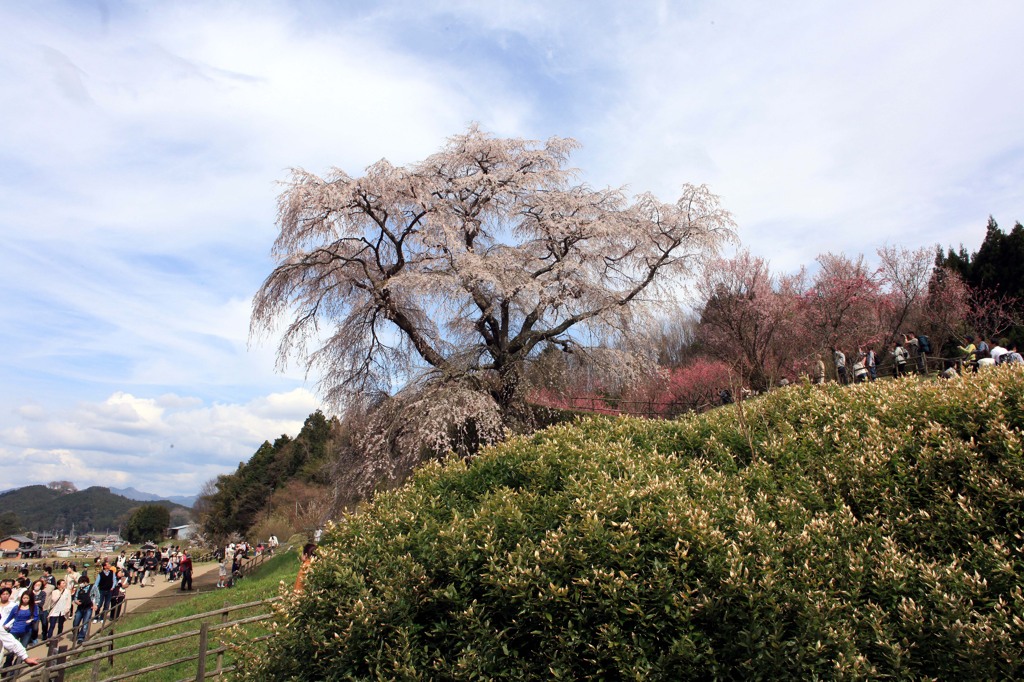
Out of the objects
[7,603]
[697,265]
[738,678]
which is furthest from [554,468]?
[697,265]

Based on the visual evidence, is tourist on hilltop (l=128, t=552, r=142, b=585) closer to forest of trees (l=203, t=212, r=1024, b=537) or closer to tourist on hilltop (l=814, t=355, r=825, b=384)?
forest of trees (l=203, t=212, r=1024, b=537)

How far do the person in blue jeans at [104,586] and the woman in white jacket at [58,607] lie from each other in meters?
1.75

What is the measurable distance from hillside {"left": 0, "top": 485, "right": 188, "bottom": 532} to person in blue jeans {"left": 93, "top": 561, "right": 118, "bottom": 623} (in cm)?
16187

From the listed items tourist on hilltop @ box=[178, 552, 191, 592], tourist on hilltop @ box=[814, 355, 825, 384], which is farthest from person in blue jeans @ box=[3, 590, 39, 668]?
tourist on hilltop @ box=[814, 355, 825, 384]

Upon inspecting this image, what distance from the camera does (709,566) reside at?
3.44m

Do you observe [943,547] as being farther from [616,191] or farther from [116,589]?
[116,589]

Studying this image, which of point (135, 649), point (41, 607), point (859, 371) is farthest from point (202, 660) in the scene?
point (859, 371)

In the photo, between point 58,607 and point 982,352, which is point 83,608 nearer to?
point 58,607

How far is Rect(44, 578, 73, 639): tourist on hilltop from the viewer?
11.6m

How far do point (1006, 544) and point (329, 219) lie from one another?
14.5 m

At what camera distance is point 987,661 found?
124 inches

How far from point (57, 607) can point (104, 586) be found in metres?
2.80

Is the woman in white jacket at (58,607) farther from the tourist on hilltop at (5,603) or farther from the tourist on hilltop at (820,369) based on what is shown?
the tourist on hilltop at (820,369)

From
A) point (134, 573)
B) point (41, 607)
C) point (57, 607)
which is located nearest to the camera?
point (57, 607)
